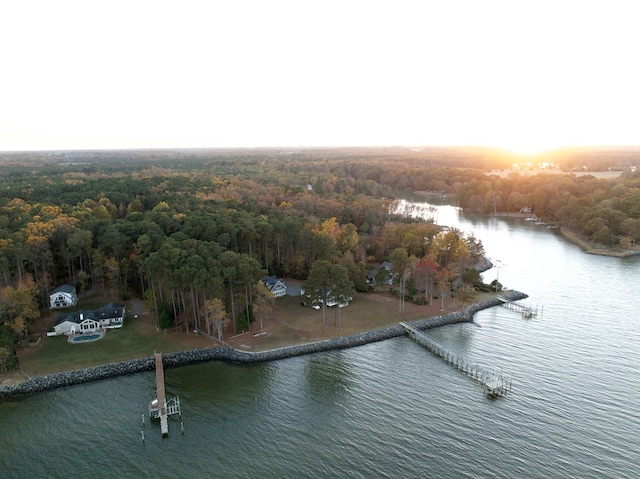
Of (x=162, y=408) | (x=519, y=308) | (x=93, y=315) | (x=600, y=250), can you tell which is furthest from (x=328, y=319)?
(x=600, y=250)

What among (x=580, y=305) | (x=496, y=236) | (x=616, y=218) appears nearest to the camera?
(x=580, y=305)

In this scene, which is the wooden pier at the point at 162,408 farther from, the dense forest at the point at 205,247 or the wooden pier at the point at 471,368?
the wooden pier at the point at 471,368

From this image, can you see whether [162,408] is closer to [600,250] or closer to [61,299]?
[61,299]

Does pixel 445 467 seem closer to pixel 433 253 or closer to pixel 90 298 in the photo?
pixel 433 253

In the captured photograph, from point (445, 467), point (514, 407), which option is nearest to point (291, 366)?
point (445, 467)

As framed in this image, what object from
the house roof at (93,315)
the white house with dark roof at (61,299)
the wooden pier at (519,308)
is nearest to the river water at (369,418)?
the wooden pier at (519,308)
